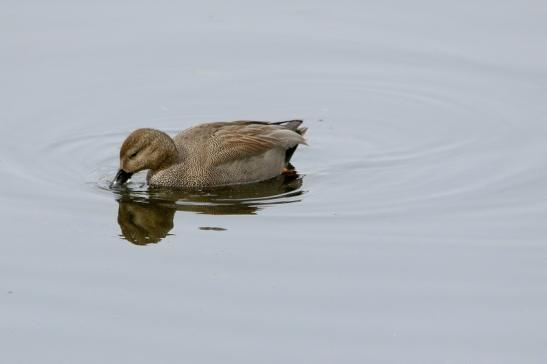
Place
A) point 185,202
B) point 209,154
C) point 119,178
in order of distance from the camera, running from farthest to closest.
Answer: point 209,154, point 119,178, point 185,202

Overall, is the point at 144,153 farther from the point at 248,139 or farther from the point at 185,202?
the point at 248,139

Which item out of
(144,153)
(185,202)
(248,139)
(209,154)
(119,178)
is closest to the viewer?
(185,202)

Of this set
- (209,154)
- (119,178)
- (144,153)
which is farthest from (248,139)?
(119,178)

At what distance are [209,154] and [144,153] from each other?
0.75m

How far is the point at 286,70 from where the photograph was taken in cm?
1670

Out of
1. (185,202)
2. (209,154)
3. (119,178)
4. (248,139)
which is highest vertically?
(248,139)

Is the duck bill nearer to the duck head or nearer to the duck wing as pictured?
the duck head

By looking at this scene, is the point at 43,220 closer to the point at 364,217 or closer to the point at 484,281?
the point at 364,217

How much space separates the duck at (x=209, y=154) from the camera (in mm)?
13453

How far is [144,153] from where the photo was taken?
13477 millimetres

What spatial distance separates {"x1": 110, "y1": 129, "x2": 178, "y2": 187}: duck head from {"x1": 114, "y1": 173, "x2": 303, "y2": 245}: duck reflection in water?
0.21m

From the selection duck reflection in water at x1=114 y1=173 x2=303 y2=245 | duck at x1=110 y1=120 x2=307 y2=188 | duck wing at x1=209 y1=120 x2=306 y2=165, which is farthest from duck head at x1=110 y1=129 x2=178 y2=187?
duck wing at x1=209 y1=120 x2=306 y2=165

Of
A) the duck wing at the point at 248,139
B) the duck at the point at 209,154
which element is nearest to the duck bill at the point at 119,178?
the duck at the point at 209,154

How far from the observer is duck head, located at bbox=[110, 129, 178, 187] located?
1333 cm
